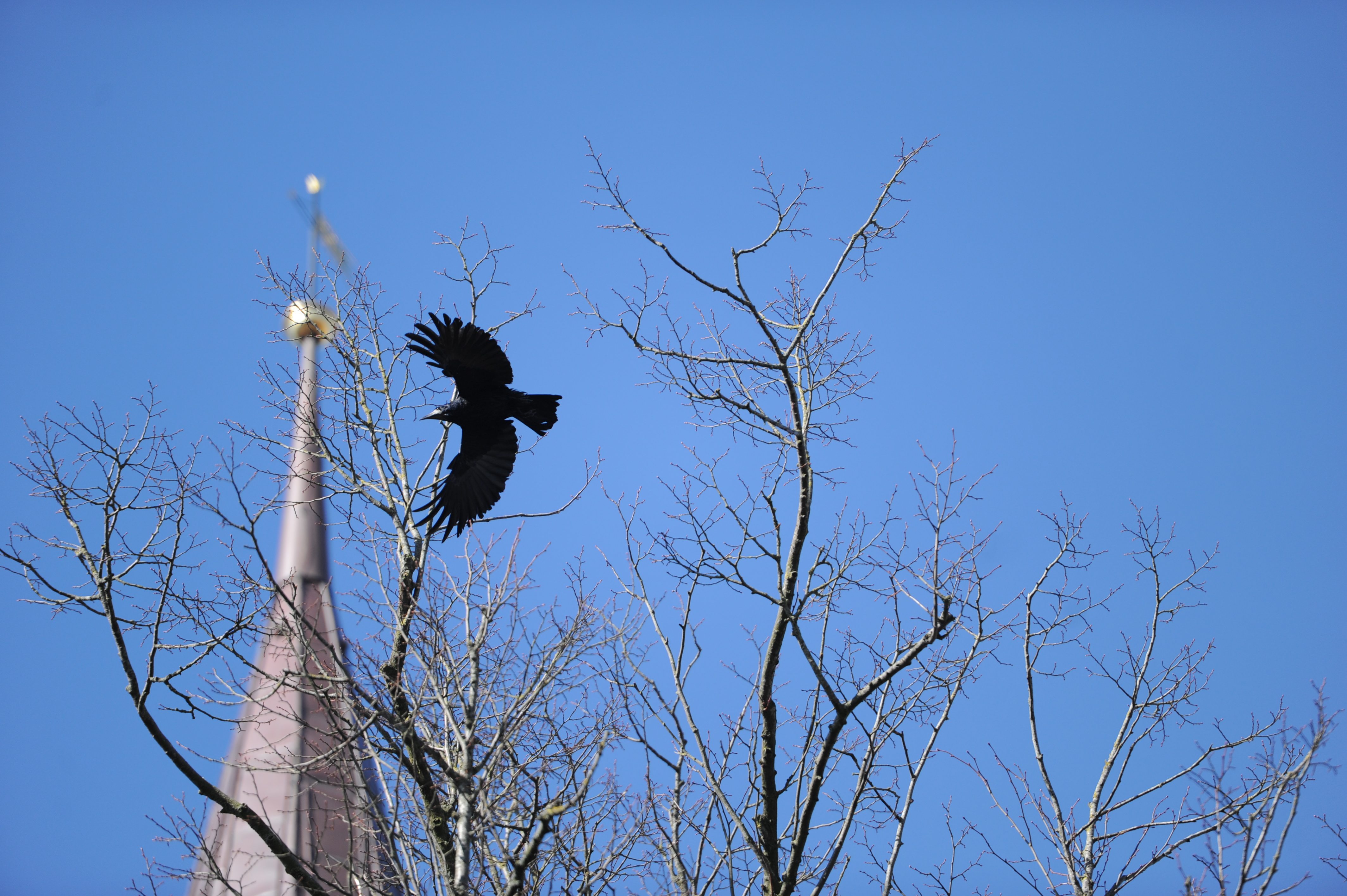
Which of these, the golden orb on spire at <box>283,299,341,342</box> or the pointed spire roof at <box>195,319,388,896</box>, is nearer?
the pointed spire roof at <box>195,319,388,896</box>

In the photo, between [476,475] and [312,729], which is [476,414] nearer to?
[476,475]

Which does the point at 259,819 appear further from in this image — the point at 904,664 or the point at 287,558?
the point at 287,558

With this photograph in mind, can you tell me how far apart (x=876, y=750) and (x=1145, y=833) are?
1852 mm

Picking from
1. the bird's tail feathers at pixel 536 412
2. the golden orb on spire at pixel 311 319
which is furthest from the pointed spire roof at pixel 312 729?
the bird's tail feathers at pixel 536 412

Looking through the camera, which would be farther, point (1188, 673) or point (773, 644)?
point (1188, 673)

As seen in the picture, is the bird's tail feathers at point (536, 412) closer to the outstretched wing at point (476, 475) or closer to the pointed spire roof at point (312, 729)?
the outstretched wing at point (476, 475)

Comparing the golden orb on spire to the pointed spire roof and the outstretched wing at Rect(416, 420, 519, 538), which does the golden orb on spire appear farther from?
the outstretched wing at Rect(416, 420, 519, 538)

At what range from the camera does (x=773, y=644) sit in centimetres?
634

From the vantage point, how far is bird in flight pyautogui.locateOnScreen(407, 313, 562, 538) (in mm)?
7859

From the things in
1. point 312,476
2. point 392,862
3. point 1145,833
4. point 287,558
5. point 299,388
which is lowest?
point 392,862

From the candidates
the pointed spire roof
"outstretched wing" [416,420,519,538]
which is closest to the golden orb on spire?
the pointed spire roof

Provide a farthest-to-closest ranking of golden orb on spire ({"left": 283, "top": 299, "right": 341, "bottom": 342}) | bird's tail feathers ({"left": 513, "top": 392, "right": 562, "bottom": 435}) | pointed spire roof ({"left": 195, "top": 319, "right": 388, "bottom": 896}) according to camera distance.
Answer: bird's tail feathers ({"left": 513, "top": 392, "right": 562, "bottom": 435}) < golden orb on spire ({"left": 283, "top": 299, "right": 341, "bottom": 342}) < pointed spire roof ({"left": 195, "top": 319, "right": 388, "bottom": 896})

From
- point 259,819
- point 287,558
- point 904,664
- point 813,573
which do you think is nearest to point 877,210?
point 813,573

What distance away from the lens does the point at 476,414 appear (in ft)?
26.5
